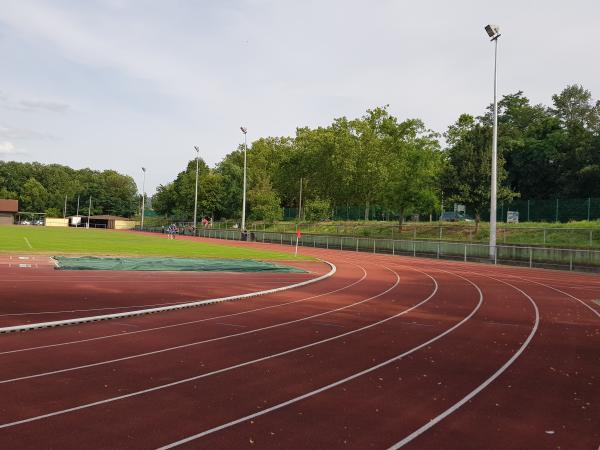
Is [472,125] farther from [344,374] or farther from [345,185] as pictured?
[344,374]

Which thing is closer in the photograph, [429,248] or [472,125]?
[429,248]

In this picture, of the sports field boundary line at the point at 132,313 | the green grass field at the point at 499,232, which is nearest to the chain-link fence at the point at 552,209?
the green grass field at the point at 499,232

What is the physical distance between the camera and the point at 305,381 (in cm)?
682

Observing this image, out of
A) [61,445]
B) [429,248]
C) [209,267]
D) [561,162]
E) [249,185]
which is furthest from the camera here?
[249,185]

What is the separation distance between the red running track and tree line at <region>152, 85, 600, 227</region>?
90.1 ft

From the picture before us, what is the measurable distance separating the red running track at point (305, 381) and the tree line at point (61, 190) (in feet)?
418

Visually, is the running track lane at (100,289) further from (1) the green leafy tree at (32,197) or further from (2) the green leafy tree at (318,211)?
(1) the green leafy tree at (32,197)

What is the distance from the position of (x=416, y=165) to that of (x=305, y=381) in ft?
129

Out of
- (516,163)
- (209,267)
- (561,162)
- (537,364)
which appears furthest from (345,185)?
(537,364)

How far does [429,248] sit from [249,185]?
49994mm

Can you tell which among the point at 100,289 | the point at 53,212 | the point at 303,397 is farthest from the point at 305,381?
the point at 53,212

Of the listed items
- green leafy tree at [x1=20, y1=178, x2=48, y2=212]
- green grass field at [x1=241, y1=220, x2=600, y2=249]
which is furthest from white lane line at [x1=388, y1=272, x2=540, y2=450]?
green leafy tree at [x1=20, y1=178, x2=48, y2=212]

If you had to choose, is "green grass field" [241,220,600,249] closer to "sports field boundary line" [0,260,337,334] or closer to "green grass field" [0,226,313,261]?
"green grass field" [0,226,313,261]

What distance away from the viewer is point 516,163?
53.6 m
